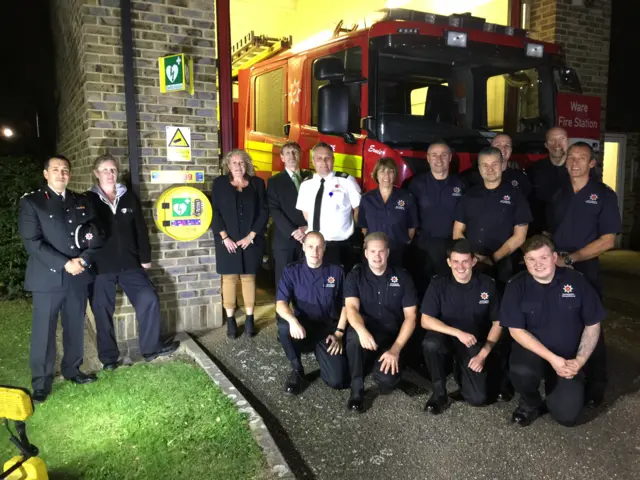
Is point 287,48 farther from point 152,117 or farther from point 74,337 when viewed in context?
point 74,337

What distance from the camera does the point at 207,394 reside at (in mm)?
3951

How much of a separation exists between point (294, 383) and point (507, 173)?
100 inches

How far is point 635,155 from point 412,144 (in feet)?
25.6

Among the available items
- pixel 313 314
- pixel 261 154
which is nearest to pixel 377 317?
pixel 313 314

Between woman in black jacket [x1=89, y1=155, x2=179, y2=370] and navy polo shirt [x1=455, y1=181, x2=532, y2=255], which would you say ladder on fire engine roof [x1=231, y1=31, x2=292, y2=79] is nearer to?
woman in black jacket [x1=89, y1=155, x2=179, y2=370]

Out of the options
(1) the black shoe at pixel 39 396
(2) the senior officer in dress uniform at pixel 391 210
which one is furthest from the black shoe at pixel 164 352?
(2) the senior officer in dress uniform at pixel 391 210

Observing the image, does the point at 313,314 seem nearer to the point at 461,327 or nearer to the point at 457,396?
the point at 461,327

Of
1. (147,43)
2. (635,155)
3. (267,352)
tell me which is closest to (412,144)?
(267,352)

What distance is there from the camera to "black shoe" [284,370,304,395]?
13.5ft

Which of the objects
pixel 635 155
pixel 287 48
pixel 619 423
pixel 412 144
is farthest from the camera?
pixel 635 155

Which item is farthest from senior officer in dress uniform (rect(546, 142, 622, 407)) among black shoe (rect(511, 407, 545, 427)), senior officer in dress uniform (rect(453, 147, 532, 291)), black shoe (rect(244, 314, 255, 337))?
black shoe (rect(244, 314, 255, 337))

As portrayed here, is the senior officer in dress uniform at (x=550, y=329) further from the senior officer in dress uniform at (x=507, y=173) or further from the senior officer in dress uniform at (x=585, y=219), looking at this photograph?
the senior officer in dress uniform at (x=507, y=173)

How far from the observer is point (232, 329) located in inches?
209

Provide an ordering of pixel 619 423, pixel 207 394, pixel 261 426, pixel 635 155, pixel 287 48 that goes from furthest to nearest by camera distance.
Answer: pixel 635 155 → pixel 287 48 → pixel 207 394 → pixel 619 423 → pixel 261 426
